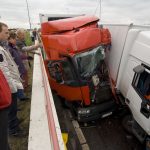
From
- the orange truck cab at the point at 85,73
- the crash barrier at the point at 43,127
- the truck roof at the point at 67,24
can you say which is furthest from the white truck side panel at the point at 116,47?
the crash barrier at the point at 43,127

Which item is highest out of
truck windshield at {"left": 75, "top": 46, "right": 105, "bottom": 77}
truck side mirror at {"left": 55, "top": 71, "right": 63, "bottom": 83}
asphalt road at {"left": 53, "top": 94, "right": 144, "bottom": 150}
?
truck windshield at {"left": 75, "top": 46, "right": 105, "bottom": 77}

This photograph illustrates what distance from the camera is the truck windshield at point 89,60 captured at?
239 inches

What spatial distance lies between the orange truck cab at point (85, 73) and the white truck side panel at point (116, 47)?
0.19 m

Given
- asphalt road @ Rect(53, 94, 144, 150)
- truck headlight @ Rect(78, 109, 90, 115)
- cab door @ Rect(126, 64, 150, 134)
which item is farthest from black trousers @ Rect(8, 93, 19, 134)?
cab door @ Rect(126, 64, 150, 134)

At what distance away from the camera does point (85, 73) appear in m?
6.14

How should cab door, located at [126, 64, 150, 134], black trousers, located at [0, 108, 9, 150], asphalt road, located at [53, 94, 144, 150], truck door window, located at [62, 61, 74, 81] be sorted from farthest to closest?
truck door window, located at [62, 61, 74, 81] < asphalt road, located at [53, 94, 144, 150] < cab door, located at [126, 64, 150, 134] < black trousers, located at [0, 108, 9, 150]

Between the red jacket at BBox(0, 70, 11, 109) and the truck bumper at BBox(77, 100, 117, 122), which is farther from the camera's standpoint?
the truck bumper at BBox(77, 100, 117, 122)

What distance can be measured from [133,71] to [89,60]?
141cm

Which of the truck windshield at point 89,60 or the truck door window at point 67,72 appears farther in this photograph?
the truck door window at point 67,72

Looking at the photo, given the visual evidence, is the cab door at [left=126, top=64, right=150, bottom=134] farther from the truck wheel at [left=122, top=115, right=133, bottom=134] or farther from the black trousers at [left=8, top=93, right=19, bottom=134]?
the black trousers at [left=8, top=93, right=19, bottom=134]

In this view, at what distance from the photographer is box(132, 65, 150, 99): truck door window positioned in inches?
182

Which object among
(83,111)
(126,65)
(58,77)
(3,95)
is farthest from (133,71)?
(3,95)

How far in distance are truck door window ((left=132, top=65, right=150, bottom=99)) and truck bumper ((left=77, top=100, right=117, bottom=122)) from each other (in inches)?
54.8

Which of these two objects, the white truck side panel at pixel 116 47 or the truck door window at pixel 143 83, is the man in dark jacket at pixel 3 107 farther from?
the white truck side panel at pixel 116 47
